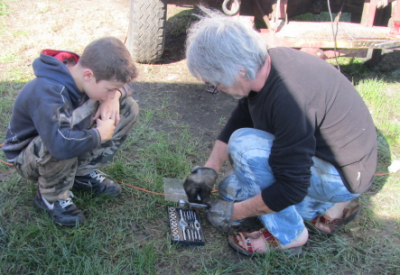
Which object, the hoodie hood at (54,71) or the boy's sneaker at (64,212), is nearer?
the hoodie hood at (54,71)

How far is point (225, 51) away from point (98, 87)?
635 mm

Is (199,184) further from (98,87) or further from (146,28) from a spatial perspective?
(146,28)

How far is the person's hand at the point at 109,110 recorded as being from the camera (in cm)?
195

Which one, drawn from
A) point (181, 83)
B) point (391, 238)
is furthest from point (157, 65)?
point (391, 238)

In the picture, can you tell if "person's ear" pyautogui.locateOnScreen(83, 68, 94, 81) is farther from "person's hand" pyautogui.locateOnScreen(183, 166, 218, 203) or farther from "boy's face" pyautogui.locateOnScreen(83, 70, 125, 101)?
"person's hand" pyautogui.locateOnScreen(183, 166, 218, 203)

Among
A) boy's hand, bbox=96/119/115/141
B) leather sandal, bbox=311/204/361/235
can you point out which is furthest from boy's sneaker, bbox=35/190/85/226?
leather sandal, bbox=311/204/361/235

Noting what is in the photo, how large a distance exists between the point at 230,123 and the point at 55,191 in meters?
1.04

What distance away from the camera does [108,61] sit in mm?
1729

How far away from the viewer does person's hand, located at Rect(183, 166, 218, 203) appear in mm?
2053

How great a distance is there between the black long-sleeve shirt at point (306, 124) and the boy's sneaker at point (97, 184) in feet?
3.09

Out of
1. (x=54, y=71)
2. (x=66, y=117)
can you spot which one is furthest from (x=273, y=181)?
(x=54, y=71)

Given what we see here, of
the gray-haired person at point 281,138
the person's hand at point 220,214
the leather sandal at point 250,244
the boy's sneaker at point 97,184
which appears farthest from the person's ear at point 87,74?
the leather sandal at point 250,244

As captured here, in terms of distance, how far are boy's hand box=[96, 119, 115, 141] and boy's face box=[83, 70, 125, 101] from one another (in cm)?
13

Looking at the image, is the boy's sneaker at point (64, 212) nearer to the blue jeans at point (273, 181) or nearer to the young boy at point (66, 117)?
the young boy at point (66, 117)
